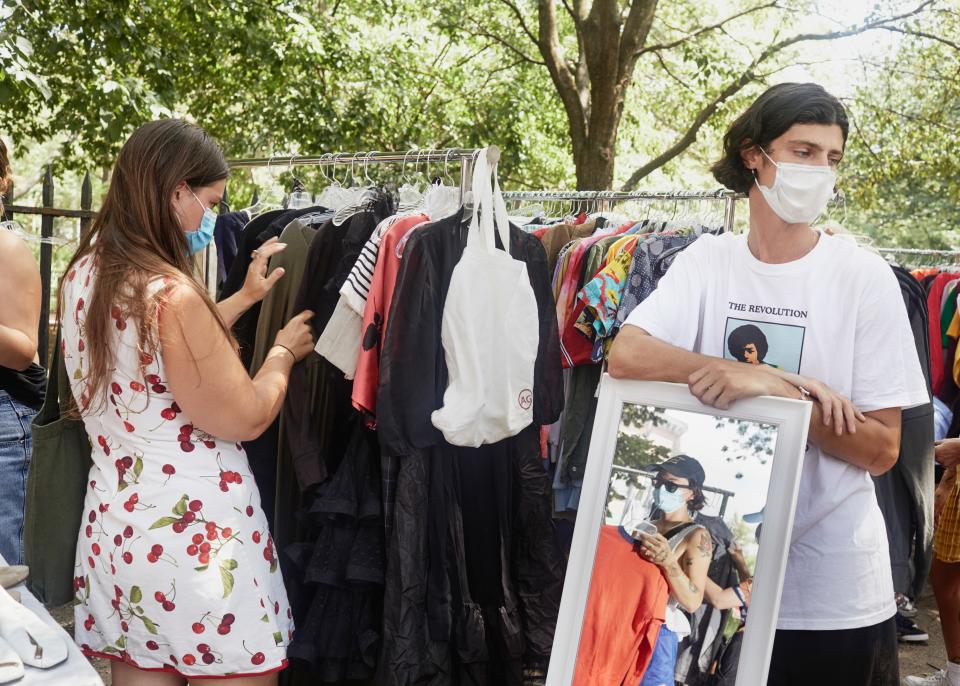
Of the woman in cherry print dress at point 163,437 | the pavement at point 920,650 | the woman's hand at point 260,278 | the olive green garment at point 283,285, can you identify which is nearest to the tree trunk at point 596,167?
the pavement at point 920,650

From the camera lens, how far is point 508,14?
1209 cm

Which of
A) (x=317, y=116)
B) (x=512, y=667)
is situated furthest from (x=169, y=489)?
(x=317, y=116)

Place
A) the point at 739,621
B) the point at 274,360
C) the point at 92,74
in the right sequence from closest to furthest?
the point at 739,621, the point at 274,360, the point at 92,74

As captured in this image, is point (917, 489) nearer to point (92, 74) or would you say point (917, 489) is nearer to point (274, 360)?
point (274, 360)

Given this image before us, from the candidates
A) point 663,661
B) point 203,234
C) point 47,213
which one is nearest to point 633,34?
point 47,213

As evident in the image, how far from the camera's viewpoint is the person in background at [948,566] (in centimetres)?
385

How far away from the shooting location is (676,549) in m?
1.77

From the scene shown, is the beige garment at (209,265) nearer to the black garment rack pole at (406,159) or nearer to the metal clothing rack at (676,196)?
the black garment rack pole at (406,159)

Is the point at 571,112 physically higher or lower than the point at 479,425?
higher

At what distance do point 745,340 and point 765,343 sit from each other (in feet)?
0.15

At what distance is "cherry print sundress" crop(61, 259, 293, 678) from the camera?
2133 mm

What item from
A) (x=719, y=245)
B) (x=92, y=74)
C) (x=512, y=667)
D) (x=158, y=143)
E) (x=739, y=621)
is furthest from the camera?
(x=92, y=74)

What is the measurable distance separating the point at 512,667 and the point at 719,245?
1.55 m

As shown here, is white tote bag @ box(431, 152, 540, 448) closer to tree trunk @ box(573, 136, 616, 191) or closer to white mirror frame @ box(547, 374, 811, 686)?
white mirror frame @ box(547, 374, 811, 686)
